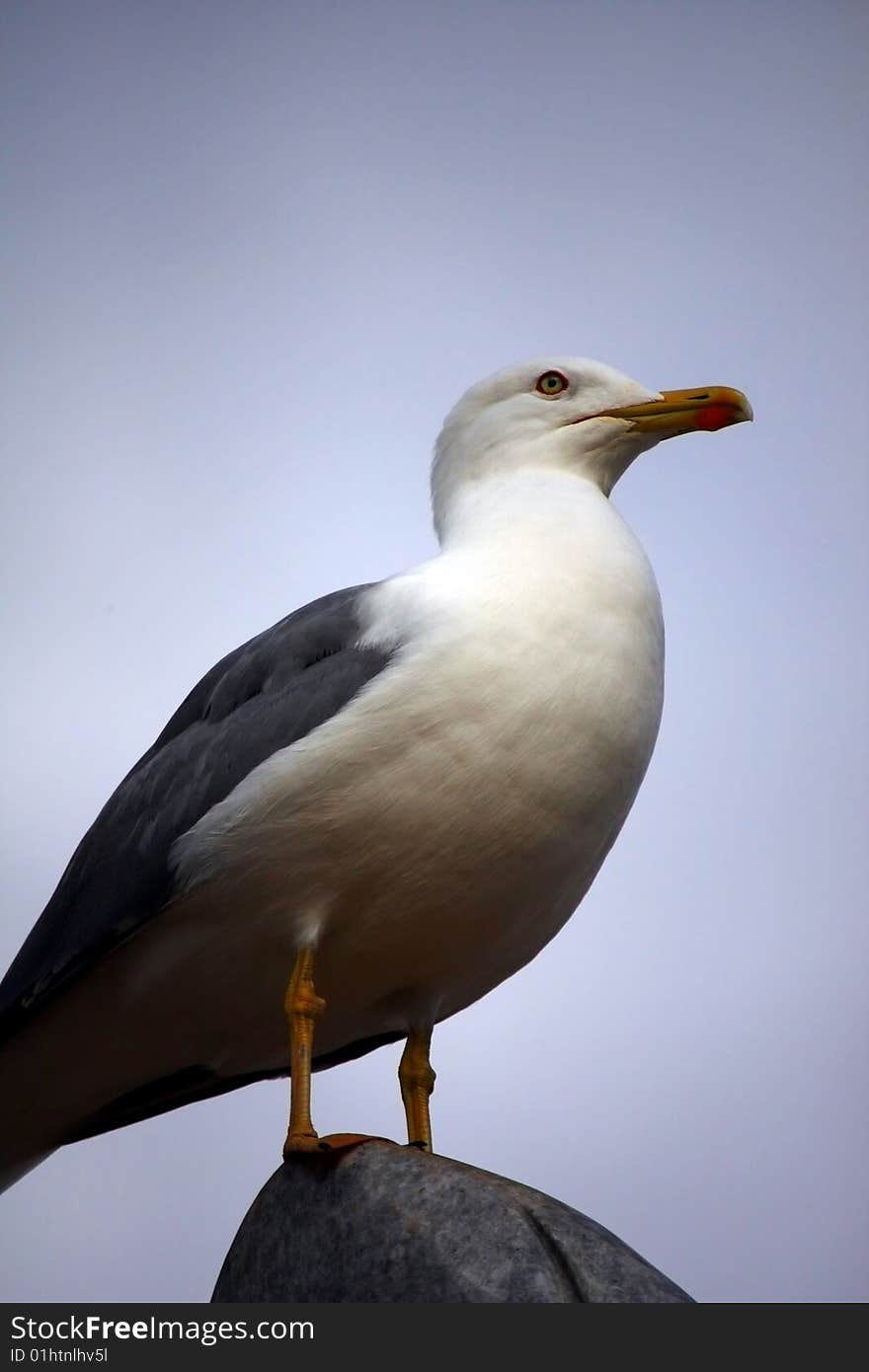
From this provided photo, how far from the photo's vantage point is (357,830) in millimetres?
5539

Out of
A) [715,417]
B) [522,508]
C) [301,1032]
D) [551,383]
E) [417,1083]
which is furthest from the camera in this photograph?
[551,383]

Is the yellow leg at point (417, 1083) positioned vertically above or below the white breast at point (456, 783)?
below

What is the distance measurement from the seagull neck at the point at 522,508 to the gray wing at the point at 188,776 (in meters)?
0.52

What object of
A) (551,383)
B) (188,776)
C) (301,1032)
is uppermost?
(551,383)

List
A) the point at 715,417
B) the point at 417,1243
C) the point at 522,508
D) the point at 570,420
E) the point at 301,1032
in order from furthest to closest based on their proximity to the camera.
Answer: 1. the point at 570,420
2. the point at 715,417
3. the point at 522,508
4. the point at 301,1032
5. the point at 417,1243

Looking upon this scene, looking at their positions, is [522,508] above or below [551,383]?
below

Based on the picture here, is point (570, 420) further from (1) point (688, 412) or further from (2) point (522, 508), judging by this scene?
(2) point (522, 508)

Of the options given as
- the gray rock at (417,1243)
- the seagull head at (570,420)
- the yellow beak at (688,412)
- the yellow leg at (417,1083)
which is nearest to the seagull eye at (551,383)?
the seagull head at (570,420)

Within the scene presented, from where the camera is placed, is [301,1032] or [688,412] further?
[688,412]

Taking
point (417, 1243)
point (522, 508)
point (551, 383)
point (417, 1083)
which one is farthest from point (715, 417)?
point (417, 1243)

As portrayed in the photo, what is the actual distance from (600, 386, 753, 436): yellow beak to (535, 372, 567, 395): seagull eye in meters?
0.22

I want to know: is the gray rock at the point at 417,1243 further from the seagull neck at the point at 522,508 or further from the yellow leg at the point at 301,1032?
the seagull neck at the point at 522,508

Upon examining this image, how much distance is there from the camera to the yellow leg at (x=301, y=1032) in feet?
18.2

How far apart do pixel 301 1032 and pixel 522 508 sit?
202 centimetres
